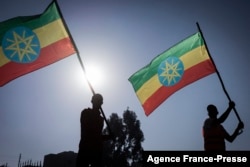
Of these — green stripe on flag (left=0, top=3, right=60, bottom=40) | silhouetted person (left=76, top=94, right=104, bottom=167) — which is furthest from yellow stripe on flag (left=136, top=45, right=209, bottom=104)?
silhouetted person (left=76, top=94, right=104, bottom=167)

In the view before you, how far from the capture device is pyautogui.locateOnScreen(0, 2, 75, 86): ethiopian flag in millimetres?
7609

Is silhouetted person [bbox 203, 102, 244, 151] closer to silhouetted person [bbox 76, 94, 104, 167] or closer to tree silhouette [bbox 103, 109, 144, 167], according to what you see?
silhouetted person [bbox 76, 94, 104, 167]

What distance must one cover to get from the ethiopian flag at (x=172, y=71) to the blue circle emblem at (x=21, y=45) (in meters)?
3.69

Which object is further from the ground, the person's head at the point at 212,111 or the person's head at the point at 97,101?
the person's head at the point at 97,101

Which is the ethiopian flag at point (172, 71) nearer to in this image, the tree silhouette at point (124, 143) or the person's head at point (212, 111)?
the person's head at point (212, 111)

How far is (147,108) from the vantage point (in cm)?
981

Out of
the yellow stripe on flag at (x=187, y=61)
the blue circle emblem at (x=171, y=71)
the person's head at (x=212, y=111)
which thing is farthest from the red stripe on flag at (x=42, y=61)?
the person's head at (x=212, y=111)

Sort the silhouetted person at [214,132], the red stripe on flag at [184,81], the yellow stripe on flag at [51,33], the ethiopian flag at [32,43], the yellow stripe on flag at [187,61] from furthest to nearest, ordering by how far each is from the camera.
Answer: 1. the yellow stripe on flag at [187,61]
2. the red stripe on flag at [184,81]
3. the yellow stripe on flag at [51,33]
4. the ethiopian flag at [32,43]
5. the silhouetted person at [214,132]

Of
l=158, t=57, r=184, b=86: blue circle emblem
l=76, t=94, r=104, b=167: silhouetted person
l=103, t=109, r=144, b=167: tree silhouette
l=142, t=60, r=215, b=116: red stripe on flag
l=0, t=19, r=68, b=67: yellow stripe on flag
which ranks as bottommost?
l=76, t=94, r=104, b=167: silhouetted person

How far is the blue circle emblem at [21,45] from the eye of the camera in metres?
7.70

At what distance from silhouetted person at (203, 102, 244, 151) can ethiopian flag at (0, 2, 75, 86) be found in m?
4.26

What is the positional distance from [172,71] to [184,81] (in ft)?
1.79

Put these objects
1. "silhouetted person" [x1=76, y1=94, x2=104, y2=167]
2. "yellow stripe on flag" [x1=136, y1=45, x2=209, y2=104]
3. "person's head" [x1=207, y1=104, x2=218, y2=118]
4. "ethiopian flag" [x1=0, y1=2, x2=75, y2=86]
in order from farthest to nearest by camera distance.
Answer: "yellow stripe on flag" [x1=136, y1=45, x2=209, y2=104] < "ethiopian flag" [x1=0, y1=2, x2=75, y2=86] < "person's head" [x1=207, y1=104, x2=218, y2=118] < "silhouetted person" [x1=76, y1=94, x2=104, y2=167]

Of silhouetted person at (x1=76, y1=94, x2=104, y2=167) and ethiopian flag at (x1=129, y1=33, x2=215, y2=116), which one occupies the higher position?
ethiopian flag at (x1=129, y1=33, x2=215, y2=116)
